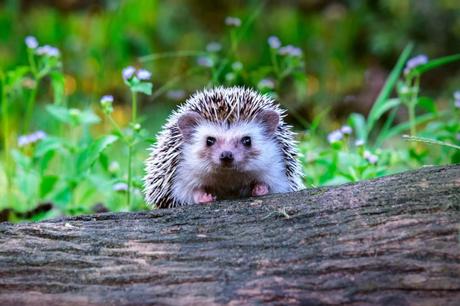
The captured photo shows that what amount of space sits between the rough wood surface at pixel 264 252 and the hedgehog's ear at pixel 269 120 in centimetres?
94

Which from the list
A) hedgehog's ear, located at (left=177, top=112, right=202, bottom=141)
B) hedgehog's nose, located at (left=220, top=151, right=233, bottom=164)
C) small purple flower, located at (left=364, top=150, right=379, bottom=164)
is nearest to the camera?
hedgehog's nose, located at (left=220, top=151, right=233, bottom=164)

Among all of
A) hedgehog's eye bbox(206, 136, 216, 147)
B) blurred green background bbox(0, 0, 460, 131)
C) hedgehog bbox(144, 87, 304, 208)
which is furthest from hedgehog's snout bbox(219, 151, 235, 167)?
blurred green background bbox(0, 0, 460, 131)

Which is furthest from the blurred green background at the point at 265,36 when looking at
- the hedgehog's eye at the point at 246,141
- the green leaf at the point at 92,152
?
the hedgehog's eye at the point at 246,141

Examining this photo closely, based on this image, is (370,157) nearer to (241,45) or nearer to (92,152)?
(92,152)

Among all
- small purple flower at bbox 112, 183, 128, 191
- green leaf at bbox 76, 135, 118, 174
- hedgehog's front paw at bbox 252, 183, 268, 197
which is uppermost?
green leaf at bbox 76, 135, 118, 174

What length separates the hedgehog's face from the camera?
4.31 meters

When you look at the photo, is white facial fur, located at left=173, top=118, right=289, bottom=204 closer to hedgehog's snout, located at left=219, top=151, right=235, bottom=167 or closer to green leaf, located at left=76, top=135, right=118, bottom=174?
hedgehog's snout, located at left=219, top=151, right=235, bottom=167

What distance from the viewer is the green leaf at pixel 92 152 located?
16.0ft

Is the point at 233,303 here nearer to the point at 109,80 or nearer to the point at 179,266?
the point at 179,266

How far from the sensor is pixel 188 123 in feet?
14.7

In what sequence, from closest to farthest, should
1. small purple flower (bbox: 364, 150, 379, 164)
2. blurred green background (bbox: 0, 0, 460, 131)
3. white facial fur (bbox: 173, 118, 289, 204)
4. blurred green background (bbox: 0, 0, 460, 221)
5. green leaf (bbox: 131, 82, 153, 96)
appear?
white facial fur (bbox: 173, 118, 289, 204), green leaf (bbox: 131, 82, 153, 96), small purple flower (bbox: 364, 150, 379, 164), blurred green background (bbox: 0, 0, 460, 221), blurred green background (bbox: 0, 0, 460, 131)

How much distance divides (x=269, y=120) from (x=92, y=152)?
1201 millimetres

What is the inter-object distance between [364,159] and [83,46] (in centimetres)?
649

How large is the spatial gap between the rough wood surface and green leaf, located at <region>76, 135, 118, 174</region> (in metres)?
1.26
